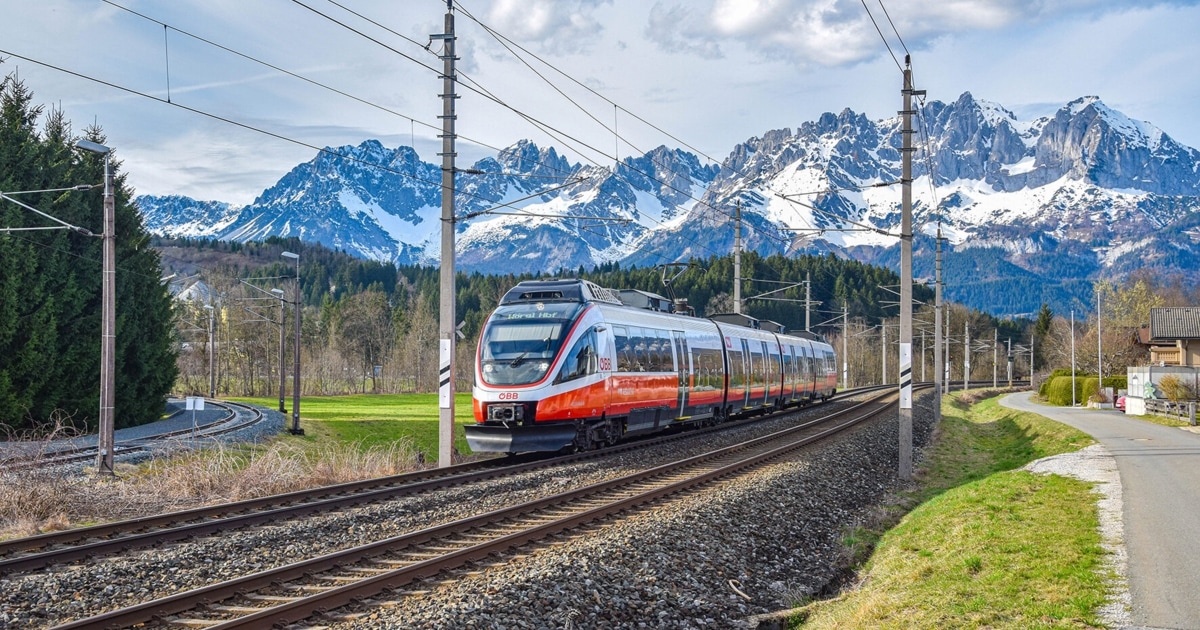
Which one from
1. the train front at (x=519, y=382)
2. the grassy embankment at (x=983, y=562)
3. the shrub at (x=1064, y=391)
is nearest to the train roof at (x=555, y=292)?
the train front at (x=519, y=382)

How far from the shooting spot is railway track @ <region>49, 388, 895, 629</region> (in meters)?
8.70

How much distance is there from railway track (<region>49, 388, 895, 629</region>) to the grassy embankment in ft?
11.6

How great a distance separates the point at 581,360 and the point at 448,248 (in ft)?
12.4

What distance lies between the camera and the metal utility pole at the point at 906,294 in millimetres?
21266

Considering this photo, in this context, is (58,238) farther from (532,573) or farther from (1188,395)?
(1188,395)

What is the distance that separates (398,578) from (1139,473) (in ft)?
50.4

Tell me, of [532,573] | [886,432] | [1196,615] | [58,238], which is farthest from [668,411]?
[58,238]

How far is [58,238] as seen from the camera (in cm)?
3575

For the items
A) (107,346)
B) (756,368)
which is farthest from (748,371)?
(107,346)

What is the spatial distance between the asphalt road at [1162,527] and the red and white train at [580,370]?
10686mm

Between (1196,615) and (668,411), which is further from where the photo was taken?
(668,411)

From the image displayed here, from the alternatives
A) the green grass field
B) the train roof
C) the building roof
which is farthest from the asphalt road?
the building roof

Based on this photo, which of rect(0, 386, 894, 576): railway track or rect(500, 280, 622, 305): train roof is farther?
rect(500, 280, 622, 305): train roof

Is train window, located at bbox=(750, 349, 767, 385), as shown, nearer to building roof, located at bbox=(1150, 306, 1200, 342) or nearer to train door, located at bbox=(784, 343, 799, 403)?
train door, located at bbox=(784, 343, 799, 403)
